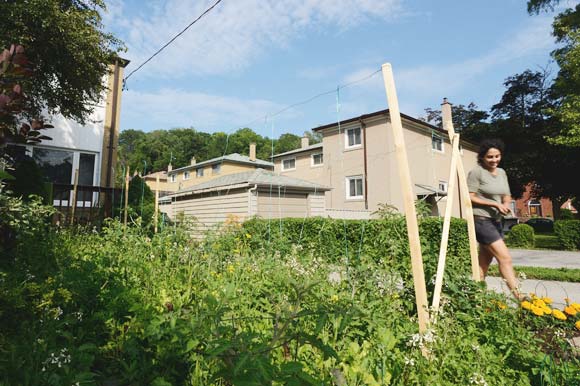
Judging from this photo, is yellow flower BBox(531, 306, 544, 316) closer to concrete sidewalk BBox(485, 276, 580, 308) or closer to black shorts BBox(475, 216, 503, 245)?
black shorts BBox(475, 216, 503, 245)

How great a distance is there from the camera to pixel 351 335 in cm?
216

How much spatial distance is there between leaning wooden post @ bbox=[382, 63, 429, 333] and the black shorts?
1.55m

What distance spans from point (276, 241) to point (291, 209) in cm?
786

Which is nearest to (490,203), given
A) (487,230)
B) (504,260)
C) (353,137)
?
(487,230)

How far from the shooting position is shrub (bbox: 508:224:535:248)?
587 inches

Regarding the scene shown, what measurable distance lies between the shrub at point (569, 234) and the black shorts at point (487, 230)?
13155mm

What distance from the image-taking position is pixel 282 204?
13.0 meters

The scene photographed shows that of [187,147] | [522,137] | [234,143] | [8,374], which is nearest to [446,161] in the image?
[522,137]

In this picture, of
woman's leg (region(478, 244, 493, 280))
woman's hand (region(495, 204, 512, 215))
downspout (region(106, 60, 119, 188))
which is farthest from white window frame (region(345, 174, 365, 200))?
woman's hand (region(495, 204, 512, 215))

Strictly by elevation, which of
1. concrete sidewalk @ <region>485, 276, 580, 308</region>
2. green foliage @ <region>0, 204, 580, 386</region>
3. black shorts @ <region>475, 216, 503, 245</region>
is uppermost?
black shorts @ <region>475, 216, 503, 245</region>

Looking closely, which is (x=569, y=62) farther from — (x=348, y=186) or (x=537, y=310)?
(x=537, y=310)

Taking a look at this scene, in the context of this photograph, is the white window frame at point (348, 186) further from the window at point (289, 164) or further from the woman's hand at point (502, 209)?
the woman's hand at point (502, 209)

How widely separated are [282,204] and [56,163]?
27.8ft

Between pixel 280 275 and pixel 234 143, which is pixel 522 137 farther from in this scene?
pixel 234 143
